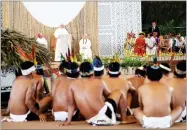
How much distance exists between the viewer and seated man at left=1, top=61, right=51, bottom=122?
12.5 ft

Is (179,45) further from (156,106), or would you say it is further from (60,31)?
(156,106)

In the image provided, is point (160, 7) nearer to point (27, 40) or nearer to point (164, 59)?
point (164, 59)

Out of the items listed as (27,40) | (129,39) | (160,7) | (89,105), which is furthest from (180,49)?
(89,105)

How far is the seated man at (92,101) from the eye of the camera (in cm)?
346

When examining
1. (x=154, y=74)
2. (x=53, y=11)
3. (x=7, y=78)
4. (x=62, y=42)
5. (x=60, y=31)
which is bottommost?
(x=7, y=78)

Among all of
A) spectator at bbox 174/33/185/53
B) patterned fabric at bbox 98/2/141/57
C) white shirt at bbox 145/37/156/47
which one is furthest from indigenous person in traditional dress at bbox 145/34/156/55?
patterned fabric at bbox 98/2/141/57

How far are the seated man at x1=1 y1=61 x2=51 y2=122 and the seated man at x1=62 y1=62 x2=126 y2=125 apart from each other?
0.48 m

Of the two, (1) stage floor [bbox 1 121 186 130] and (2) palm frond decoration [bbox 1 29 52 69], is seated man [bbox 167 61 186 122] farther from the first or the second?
(2) palm frond decoration [bbox 1 29 52 69]

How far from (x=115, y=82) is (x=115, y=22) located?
669cm

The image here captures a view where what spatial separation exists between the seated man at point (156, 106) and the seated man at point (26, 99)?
1.03m

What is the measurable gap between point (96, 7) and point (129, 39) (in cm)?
125

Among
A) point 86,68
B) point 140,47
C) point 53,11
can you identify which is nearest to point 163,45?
point 140,47

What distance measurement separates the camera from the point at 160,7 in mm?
12891

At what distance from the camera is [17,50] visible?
417cm
